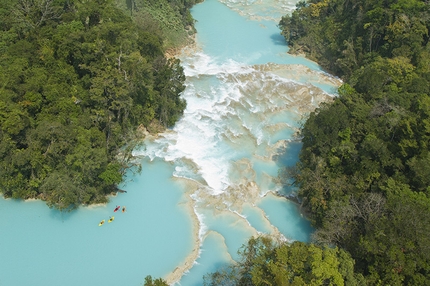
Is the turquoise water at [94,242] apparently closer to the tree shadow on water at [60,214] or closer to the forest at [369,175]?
the tree shadow on water at [60,214]

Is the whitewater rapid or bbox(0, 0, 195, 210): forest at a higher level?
bbox(0, 0, 195, 210): forest

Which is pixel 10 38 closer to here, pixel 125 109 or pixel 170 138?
pixel 125 109

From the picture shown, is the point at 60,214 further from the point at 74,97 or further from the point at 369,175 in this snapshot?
the point at 369,175

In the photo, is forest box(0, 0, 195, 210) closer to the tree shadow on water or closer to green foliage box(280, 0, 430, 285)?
the tree shadow on water

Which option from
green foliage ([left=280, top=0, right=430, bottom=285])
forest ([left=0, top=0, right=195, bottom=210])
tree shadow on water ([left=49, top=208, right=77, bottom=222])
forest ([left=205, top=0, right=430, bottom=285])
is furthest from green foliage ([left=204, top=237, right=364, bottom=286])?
tree shadow on water ([left=49, top=208, right=77, bottom=222])

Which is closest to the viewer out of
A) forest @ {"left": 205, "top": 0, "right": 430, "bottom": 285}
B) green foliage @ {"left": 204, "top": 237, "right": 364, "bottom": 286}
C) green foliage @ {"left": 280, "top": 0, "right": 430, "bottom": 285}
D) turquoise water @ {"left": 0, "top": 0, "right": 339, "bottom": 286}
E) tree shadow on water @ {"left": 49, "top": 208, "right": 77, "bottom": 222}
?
green foliage @ {"left": 204, "top": 237, "right": 364, "bottom": 286}

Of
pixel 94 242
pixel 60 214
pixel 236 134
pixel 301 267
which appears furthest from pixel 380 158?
pixel 60 214
